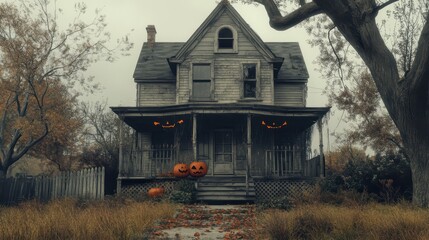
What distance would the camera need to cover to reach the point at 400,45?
17.5m

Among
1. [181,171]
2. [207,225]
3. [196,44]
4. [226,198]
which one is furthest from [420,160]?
[196,44]

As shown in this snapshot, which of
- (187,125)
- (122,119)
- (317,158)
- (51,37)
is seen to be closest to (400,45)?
(317,158)

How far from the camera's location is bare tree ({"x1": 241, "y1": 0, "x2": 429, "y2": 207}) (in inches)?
424

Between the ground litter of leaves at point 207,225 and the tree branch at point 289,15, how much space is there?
5838 millimetres

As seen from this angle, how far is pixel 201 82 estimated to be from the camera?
66.5ft

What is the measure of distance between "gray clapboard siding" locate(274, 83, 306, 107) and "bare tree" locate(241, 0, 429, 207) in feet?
31.4

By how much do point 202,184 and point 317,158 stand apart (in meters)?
5.42

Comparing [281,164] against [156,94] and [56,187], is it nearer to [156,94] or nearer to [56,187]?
[156,94]

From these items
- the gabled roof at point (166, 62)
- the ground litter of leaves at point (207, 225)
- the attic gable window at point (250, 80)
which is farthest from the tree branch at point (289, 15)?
the gabled roof at point (166, 62)

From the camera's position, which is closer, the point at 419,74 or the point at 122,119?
the point at 419,74

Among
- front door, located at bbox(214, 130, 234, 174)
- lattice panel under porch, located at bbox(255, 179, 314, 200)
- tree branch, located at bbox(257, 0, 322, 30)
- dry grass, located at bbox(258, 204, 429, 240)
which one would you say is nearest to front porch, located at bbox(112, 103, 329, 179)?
front door, located at bbox(214, 130, 234, 174)

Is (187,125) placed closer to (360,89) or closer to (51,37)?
(51,37)

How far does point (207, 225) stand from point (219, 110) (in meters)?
8.33

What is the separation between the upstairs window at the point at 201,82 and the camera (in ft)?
65.9
